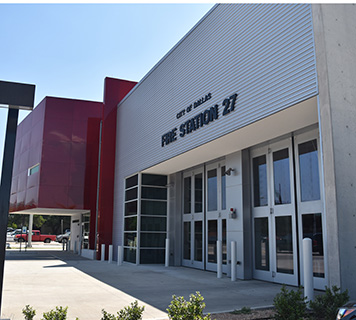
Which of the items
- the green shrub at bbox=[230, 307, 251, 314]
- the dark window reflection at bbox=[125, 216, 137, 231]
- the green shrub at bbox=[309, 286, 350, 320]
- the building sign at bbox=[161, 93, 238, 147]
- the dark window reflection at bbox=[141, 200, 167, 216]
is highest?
the building sign at bbox=[161, 93, 238, 147]

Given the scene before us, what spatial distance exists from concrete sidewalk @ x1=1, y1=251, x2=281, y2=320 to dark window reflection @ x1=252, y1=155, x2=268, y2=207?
2.60 meters

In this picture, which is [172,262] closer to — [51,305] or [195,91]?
[195,91]

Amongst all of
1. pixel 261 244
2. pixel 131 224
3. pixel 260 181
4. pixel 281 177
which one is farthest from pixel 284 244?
pixel 131 224

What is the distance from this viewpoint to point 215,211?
15828mm

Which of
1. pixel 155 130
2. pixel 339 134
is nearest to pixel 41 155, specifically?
pixel 155 130

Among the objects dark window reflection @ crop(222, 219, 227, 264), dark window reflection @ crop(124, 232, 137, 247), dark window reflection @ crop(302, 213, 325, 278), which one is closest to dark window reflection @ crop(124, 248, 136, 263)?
dark window reflection @ crop(124, 232, 137, 247)

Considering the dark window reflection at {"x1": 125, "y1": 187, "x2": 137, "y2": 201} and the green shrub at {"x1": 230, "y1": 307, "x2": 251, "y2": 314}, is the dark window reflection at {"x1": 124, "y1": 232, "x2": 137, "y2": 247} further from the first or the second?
the green shrub at {"x1": 230, "y1": 307, "x2": 251, "y2": 314}

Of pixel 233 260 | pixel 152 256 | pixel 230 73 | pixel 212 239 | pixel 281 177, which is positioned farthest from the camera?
pixel 152 256

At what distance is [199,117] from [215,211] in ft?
14.6

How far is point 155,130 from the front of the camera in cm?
1720

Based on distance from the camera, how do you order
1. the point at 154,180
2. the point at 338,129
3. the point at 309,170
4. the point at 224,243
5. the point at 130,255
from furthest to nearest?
the point at 130,255 → the point at 154,180 → the point at 224,243 → the point at 309,170 → the point at 338,129

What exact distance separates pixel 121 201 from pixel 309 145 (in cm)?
1271

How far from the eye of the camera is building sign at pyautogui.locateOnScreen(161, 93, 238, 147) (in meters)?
11.6

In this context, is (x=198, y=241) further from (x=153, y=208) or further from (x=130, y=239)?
(x=130, y=239)
